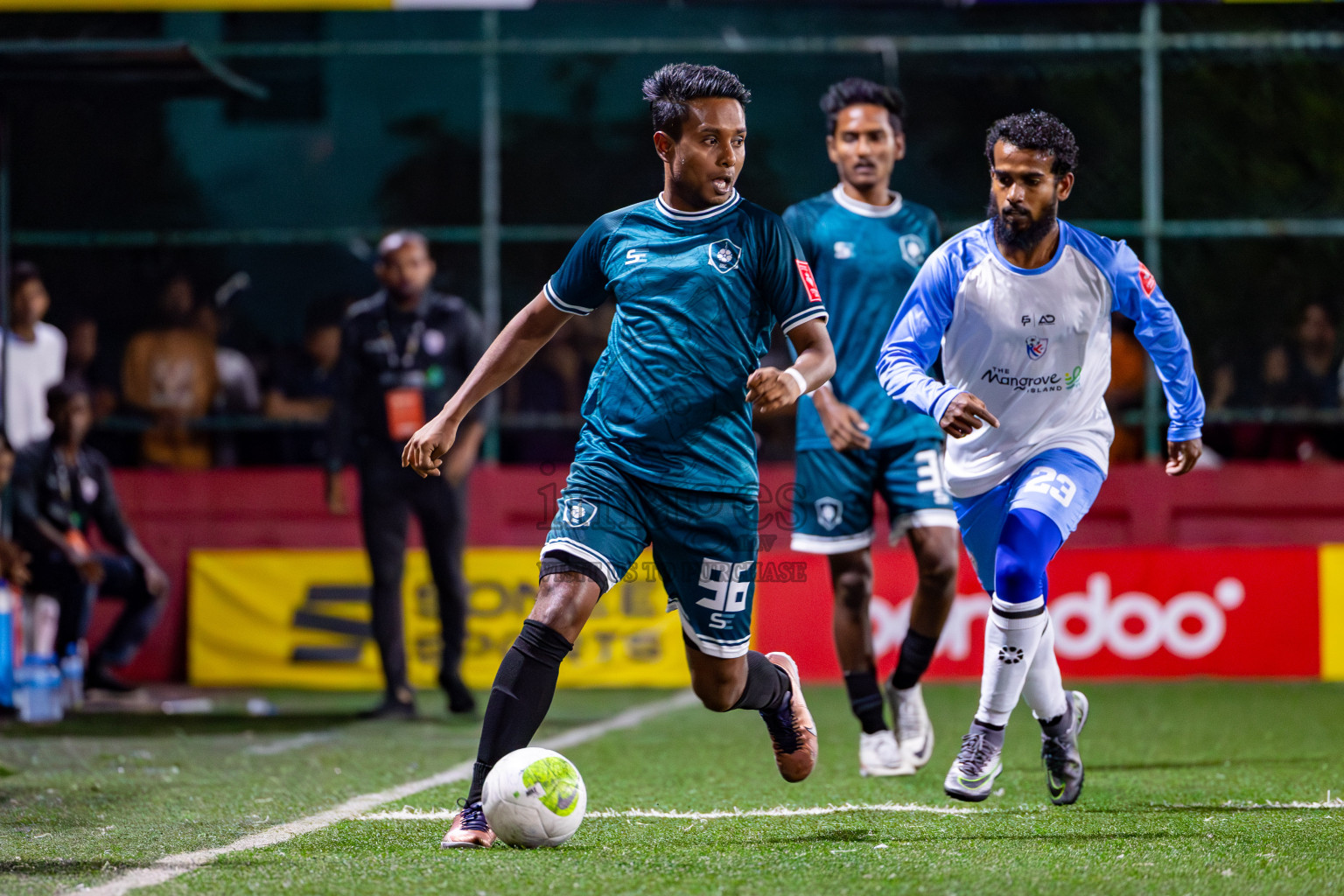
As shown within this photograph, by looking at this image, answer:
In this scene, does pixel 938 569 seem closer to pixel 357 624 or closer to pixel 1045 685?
pixel 1045 685

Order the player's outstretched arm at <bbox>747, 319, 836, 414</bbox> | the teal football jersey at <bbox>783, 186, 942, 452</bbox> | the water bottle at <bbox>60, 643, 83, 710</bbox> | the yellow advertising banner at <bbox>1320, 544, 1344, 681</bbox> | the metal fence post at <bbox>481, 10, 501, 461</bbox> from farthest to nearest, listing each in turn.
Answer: the metal fence post at <bbox>481, 10, 501, 461</bbox>, the yellow advertising banner at <bbox>1320, 544, 1344, 681</bbox>, the water bottle at <bbox>60, 643, 83, 710</bbox>, the teal football jersey at <bbox>783, 186, 942, 452</bbox>, the player's outstretched arm at <bbox>747, 319, 836, 414</bbox>

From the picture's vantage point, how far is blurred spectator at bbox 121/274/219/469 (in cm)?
1320

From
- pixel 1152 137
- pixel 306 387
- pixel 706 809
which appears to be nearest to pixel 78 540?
pixel 306 387

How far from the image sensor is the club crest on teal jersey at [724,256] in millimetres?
4812

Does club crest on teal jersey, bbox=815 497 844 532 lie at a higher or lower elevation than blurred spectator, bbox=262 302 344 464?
lower

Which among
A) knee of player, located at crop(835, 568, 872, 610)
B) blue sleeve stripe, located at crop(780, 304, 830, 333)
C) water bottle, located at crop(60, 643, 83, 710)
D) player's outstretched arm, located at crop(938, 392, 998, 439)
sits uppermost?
blue sleeve stripe, located at crop(780, 304, 830, 333)

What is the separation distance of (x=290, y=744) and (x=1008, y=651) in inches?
153

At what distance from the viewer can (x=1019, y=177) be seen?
5352 millimetres

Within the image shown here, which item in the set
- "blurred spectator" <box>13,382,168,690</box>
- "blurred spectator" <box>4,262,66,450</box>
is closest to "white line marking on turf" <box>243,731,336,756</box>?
"blurred spectator" <box>13,382,168,690</box>

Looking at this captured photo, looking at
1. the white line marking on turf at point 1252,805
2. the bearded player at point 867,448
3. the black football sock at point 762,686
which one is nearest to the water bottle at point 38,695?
the bearded player at point 867,448

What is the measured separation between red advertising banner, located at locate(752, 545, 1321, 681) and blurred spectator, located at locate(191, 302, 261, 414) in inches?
181

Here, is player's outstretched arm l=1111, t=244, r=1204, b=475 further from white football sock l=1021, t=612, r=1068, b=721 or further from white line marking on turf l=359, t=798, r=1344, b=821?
white line marking on turf l=359, t=798, r=1344, b=821

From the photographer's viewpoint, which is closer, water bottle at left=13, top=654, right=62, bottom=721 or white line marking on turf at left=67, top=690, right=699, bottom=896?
white line marking on turf at left=67, top=690, right=699, bottom=896

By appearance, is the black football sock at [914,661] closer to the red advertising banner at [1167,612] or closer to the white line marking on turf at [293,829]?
the white line marking on turf at [293,829]
